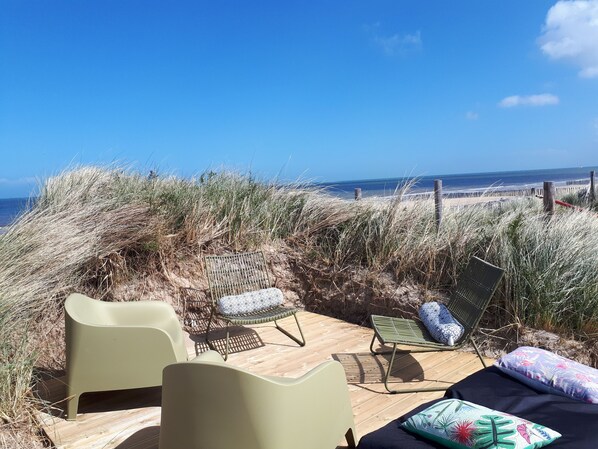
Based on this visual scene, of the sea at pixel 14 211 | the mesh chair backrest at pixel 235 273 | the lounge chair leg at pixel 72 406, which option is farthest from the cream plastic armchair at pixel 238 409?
the sea at pixel 14 211

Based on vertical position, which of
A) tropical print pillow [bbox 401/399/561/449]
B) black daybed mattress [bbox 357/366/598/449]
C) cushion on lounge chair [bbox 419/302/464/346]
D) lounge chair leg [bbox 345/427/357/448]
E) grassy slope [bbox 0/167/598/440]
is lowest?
lounge chair leg [bbox 345/427/357/448]

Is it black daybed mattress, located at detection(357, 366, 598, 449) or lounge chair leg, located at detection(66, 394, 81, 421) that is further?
lounge chair leg, located at detection(66, 394, 81, 421)

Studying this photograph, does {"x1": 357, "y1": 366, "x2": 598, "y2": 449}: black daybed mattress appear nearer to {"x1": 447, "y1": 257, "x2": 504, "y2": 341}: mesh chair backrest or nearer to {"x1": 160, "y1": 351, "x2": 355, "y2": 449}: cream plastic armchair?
{"x1": 160, "y1": 351, "x2": 355, "y2": 449}: cream plastic armchair

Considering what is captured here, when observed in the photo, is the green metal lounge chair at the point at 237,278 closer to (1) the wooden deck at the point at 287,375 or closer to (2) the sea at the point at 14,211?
(1) the wooden deck at the point at 287,375

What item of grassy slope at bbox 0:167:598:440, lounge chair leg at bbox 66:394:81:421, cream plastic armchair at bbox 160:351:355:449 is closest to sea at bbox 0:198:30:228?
grassy slope at bbox 0:167:598:440

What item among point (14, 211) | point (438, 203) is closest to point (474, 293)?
point (438, 203)

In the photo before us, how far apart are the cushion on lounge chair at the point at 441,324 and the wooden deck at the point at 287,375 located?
1.19 ft

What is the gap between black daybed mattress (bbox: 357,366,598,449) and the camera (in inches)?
65.7

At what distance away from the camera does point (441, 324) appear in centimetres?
341

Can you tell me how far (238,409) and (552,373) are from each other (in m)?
1.71

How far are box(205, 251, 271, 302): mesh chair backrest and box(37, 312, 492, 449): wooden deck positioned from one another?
0.49 metres

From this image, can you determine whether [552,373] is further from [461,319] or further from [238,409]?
[238,409]

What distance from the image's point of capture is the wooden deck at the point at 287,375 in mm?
2639

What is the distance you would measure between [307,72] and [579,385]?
17563 mm
